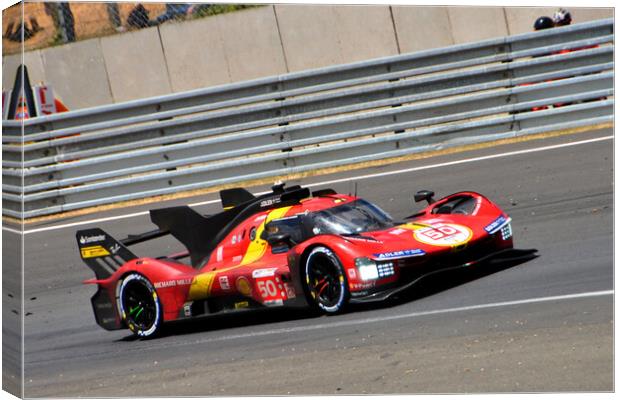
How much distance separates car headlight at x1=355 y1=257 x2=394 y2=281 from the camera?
9859 millimetres

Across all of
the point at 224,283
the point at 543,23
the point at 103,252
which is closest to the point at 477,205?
the point at 224,283

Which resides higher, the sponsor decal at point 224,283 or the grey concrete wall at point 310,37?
the grey concrete wall at point 310,37

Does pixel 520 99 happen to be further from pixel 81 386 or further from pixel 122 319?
pixel 81 386

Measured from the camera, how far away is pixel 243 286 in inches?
416

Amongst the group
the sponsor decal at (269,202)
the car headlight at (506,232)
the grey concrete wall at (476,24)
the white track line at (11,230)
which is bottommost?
the car headlight at (506,232)

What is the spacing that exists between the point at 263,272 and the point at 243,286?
0.90 ft

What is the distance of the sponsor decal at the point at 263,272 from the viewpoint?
10.4m

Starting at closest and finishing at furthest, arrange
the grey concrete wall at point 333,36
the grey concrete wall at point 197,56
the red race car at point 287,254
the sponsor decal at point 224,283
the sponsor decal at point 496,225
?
the red race car at point 287,254 < the sponsor decal at point 496,225 < the sponsor decal at point 224,283 < the grey concrete wall at point 333,36 < the grey concrete wall at point 197,56

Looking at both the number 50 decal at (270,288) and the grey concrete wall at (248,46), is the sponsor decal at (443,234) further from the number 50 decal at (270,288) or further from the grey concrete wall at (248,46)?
the grey concrete wall at (248,46)

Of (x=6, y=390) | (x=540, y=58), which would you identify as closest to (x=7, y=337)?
(x=6, y=390)

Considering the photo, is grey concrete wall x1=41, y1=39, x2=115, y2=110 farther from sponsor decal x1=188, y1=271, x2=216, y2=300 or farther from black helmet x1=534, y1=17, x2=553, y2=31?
sponsor decal x1=188, y1=271, x2=216, y2=300

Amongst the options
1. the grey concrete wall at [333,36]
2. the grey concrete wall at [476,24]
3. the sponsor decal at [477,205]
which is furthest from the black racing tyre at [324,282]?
the grey concrete wall at [333,36]

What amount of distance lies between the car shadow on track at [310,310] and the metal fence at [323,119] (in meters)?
4.37

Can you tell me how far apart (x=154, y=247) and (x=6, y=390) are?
477 cm
